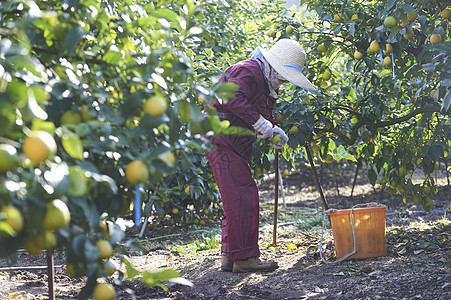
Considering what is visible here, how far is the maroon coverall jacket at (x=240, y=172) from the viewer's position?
3229 mm

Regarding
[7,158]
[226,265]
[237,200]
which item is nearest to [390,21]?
[237,200]

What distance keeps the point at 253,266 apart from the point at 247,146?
0.76 metres

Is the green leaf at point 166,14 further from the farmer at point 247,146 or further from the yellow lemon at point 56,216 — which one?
the farmer at point 247,146

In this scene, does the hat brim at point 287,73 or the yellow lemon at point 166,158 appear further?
the hat brim at point 287,73

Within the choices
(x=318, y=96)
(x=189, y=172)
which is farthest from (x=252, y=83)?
(x=189, y=172)

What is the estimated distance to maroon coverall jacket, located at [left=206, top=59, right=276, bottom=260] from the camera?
323 cm

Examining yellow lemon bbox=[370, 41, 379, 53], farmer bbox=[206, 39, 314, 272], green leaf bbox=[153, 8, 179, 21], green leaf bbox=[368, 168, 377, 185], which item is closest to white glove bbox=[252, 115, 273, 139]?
farmer bbox=[206, 39, 314, 272]

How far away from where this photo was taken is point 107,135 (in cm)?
122

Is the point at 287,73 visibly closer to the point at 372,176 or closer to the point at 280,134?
the point at 280,134

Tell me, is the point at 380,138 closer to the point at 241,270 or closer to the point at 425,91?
the point at 425,91

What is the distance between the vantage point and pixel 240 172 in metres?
3.28

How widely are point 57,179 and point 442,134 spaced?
3.41 metres

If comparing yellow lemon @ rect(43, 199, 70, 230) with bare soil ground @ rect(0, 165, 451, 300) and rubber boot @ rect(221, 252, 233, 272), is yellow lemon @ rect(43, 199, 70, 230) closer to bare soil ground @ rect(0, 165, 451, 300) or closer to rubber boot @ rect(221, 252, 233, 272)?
bare soil ground @ rect(0, 165, 451, 300)

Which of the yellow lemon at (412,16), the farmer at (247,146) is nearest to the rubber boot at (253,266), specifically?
the farmer at (247,146)
